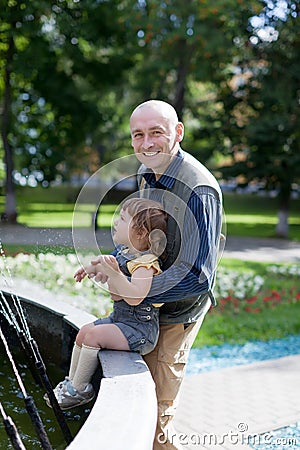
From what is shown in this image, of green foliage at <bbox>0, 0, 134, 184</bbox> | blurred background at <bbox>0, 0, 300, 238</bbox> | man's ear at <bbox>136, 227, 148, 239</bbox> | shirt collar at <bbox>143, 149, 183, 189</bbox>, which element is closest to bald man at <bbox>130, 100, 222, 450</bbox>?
shirt collar at <bbox>143, 149, 183, 189</bbox>

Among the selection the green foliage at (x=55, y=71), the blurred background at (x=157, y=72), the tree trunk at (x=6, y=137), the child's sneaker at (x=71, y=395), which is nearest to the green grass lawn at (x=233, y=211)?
the tree trunk at (x=6, y=137)

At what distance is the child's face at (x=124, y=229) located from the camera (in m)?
2.60

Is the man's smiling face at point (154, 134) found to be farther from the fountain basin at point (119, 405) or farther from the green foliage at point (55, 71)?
the green foliage at point (55, 71)

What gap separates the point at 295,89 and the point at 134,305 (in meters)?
14.9

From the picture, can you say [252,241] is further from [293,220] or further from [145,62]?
[293,220]

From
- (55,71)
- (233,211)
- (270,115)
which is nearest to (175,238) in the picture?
(270,115)

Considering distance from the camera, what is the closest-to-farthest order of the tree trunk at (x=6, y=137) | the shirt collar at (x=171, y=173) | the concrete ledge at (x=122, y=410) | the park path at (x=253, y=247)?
the concrete ledge at (x=122, y=410) < the shirt collar at (x=171, y=173) < the park path at (x=253, y=247) < the tree trunk at (x=6, y=137)

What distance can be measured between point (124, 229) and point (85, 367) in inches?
26.5

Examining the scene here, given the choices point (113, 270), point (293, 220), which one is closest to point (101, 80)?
point (293, 220)

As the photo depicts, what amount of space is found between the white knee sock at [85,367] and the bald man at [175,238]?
26 cm

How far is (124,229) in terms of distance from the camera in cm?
261

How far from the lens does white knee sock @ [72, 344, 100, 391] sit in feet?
9.06

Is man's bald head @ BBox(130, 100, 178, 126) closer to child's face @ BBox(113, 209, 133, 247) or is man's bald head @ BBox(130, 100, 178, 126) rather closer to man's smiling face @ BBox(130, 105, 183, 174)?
man's smiling face @ BBox(130, 105, 183, 174)

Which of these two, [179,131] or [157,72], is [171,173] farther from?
[157,72]
